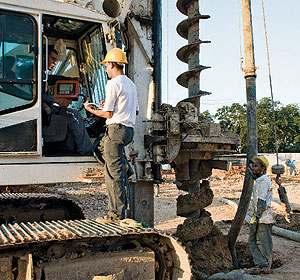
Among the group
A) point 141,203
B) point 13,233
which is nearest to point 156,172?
point 141,203

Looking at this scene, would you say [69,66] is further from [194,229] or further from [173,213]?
[173,213]

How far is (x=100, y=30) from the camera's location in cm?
554

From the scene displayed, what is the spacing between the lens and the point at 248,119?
8.26m

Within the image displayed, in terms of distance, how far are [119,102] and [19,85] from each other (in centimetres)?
94

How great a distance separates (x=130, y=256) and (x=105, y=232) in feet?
0.89

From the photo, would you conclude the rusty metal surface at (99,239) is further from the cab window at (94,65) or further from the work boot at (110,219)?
the cab window at (94,65)

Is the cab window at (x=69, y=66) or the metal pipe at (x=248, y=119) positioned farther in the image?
the metal pipe at (x=248, y=119)

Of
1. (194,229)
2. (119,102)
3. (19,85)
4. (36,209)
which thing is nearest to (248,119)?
(194,229)

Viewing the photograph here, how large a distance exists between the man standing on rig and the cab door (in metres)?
0.55

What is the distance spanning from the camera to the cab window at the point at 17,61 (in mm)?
4789

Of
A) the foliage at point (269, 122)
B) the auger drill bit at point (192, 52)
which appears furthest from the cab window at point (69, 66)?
the foliage at point (269, 122)

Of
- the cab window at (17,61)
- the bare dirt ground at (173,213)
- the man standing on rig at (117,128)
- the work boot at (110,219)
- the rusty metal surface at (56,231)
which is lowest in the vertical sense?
the bare dirt ground at (173,213)

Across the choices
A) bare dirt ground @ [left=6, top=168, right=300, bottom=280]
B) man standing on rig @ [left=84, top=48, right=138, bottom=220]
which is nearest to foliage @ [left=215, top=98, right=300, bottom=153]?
bare dirt ground @ [left=6, top=168, right=300, bottom=280]

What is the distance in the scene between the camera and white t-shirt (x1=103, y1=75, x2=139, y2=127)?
4746 millimetres
